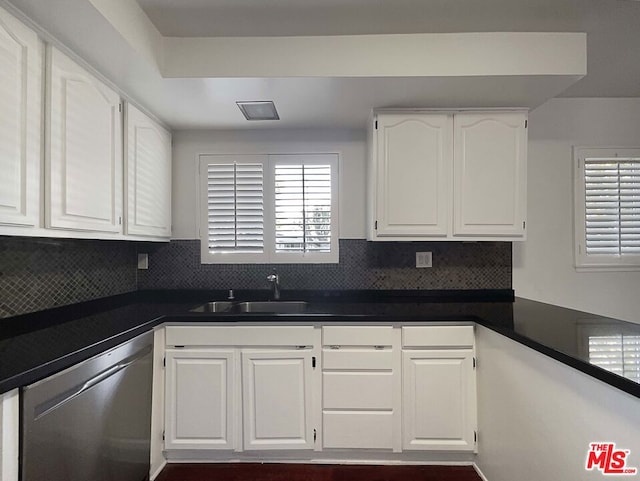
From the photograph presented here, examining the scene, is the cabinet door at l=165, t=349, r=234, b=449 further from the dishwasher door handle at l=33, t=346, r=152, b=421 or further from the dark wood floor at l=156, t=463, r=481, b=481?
the dishwasher door handle at l=33, t=346, r=152, b=421

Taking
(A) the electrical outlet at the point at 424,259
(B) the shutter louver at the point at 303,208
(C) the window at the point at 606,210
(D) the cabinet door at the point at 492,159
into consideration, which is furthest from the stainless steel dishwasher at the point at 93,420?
(C) the window at the point at 606,210

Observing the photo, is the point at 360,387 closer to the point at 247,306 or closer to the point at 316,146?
the point at 247,306

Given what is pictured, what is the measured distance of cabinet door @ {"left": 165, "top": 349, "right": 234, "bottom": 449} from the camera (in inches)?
84.9

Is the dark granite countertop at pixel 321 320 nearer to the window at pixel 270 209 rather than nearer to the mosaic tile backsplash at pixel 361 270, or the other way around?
the mosaic tile backsplash at pixel 361 270

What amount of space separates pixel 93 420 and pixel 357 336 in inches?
51.4

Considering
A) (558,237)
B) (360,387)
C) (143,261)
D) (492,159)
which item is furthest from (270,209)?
(558,237)

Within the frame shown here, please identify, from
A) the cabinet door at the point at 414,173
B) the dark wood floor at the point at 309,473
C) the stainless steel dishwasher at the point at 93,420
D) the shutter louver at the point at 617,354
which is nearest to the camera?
the shutter louver at the point at 617,354

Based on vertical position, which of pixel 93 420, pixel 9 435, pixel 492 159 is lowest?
pixel 93 420

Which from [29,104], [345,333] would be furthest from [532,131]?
[29,104]

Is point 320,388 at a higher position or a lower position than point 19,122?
lower

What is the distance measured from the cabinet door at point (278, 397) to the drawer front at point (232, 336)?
0.06 metres

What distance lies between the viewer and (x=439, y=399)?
2150 millimetres

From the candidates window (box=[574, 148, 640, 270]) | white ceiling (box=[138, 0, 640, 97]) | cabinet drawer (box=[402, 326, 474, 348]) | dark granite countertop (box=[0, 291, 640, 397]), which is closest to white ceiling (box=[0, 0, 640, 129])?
white ceiling (box=[138, 0, 640, 97])

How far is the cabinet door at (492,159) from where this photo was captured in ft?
7.91
